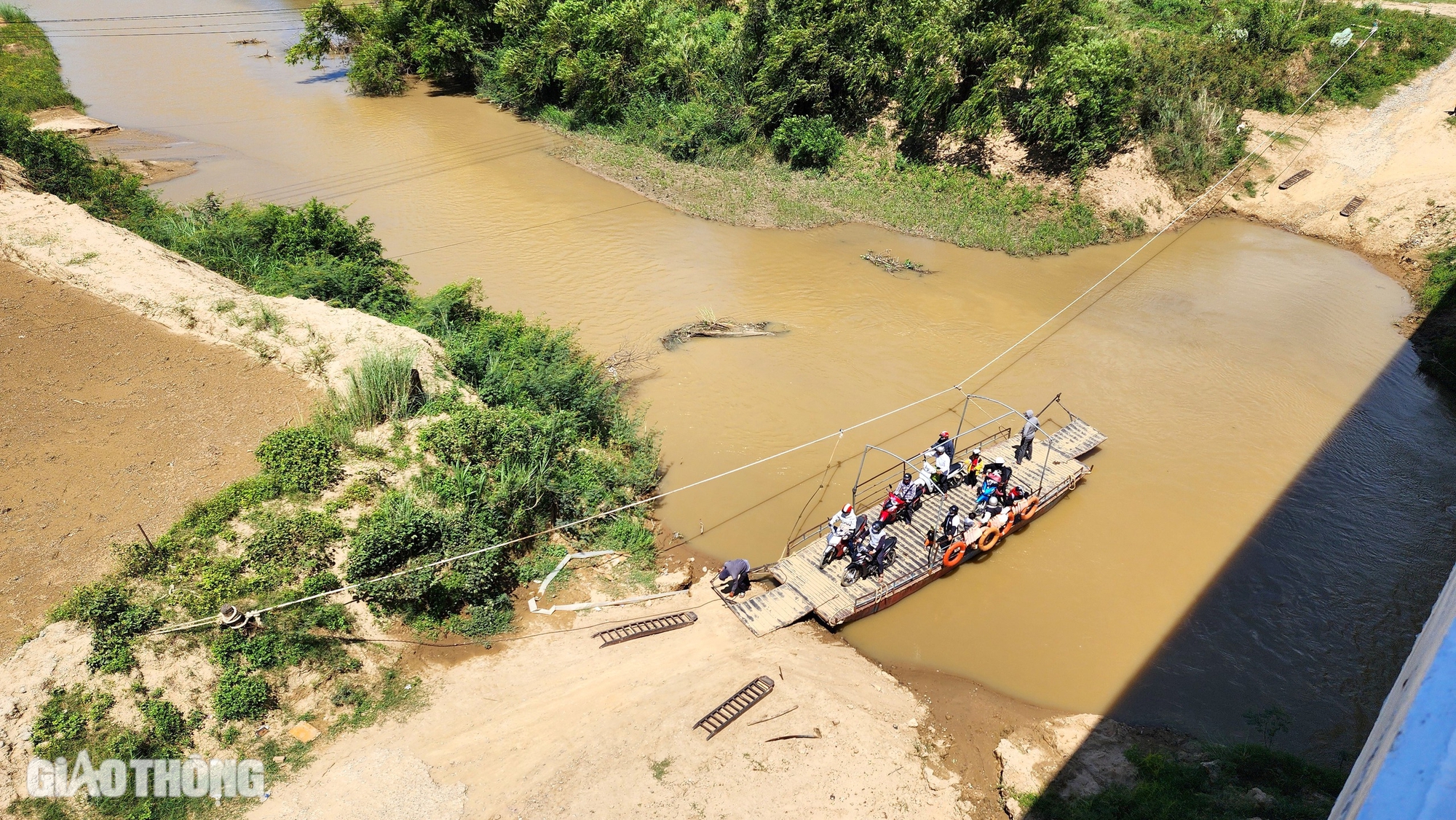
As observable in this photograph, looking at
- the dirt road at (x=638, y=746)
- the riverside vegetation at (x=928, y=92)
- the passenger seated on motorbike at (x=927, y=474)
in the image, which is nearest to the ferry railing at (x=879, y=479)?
the passenger seated on motorbike at (x=927, y=474)

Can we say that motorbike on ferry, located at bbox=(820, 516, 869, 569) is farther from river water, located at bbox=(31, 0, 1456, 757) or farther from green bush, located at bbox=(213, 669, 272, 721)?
green bush, located at bbox=(213, 669, 272, 721)

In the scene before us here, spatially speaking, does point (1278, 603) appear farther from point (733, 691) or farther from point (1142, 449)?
point (733, 691)

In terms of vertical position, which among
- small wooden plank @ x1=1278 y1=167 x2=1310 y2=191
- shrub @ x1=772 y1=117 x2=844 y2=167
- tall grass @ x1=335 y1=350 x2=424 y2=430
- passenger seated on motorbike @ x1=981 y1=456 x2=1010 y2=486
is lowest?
passenger seated on motorbike @ x1=981 y1=456 x2=1010 y2=486

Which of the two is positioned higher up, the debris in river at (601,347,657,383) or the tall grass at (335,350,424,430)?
the tall grass at (335,350,424,430)

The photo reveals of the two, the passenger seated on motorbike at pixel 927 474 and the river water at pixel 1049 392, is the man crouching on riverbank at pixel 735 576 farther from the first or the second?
the passenger seated on motorbike at pixel 927 474

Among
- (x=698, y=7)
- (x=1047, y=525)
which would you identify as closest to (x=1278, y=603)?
(x=1047, y=525)

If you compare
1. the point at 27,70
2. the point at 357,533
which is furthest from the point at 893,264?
the point at 27,70

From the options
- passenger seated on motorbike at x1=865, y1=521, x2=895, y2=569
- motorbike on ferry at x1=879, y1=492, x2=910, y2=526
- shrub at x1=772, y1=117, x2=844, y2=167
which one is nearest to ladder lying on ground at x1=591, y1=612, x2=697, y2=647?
passenger seated on motorbike at x1=865, y1=521, x2=895, y2=569

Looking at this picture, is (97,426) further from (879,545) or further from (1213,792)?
(1213,792)
